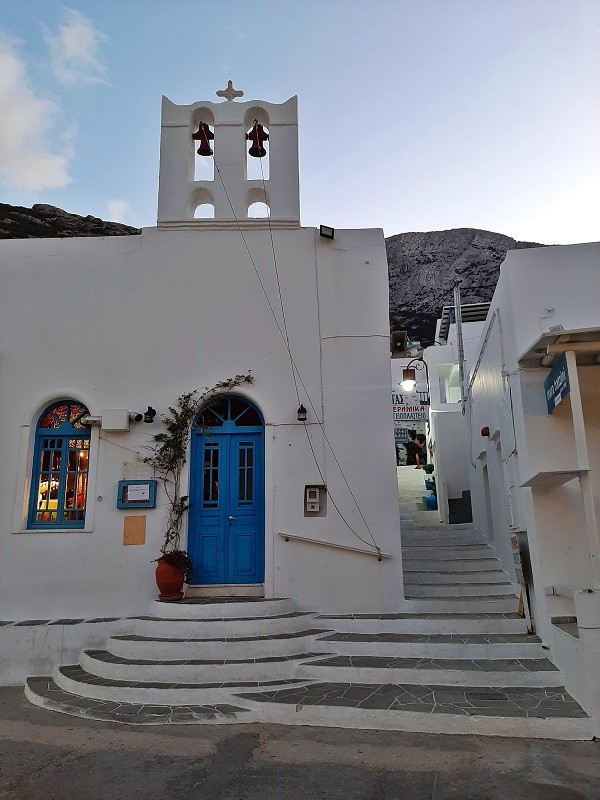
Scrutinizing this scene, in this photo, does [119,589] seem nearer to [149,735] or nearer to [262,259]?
[149,735]

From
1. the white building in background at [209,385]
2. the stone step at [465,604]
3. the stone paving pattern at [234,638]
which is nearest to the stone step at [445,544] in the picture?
the stone step at [465,604]

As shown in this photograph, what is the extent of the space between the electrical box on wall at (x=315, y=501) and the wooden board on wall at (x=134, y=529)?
2.18 m

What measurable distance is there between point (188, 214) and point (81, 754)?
6970mm

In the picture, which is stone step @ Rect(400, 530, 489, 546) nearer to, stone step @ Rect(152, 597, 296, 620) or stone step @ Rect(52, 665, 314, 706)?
stone step @ Rect(152, 597, 296, 620)

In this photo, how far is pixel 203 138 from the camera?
29.6 ft

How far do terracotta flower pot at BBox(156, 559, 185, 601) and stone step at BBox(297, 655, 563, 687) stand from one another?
2.11 metres

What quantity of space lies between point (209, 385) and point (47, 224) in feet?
58.4

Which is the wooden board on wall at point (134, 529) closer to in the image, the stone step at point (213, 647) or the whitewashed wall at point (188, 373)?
the whitewashed wall at point (188, 373)

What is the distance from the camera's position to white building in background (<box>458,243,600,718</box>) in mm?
5777

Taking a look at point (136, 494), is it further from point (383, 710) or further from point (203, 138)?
point (203, 138)

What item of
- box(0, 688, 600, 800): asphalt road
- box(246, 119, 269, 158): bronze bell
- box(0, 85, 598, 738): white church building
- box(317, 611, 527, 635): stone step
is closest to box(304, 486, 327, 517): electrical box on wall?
box(0, 85, 598, 738): white church building

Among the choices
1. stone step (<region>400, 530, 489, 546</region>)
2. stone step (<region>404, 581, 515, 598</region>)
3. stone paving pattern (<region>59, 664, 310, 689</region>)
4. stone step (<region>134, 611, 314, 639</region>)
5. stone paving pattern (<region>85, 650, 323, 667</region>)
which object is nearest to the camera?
stone paving pattern (<region>59, 664, 310, 689</region>)

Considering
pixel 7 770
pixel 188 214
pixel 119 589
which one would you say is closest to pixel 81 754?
pixel 7 770

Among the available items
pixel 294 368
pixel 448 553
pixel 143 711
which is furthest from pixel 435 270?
pixel 143 711
